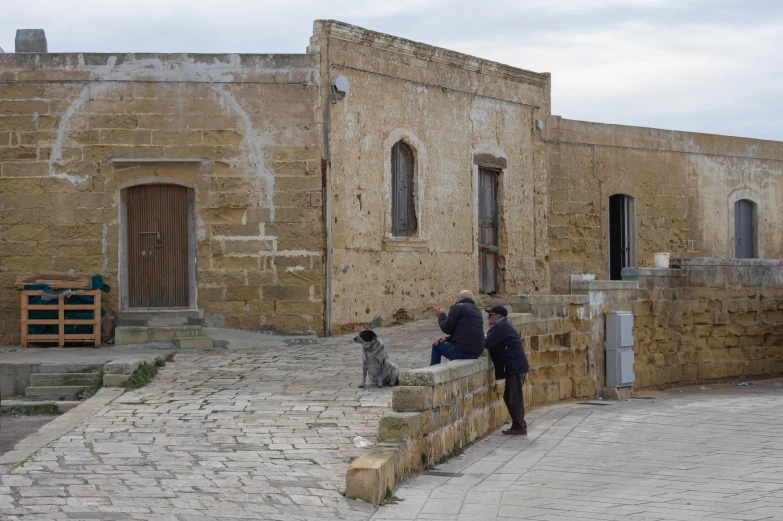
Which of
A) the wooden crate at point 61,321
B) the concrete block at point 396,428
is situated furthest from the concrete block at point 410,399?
the wooden crate at point 61,321

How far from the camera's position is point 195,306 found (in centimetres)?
1543

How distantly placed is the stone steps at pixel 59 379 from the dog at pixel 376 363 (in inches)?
138

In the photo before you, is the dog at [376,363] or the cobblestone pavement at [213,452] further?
the dog at [376,363]

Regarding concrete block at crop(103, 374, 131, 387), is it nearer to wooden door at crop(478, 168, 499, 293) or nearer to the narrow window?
the narrow window

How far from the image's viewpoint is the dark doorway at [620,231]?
2205 centimetres

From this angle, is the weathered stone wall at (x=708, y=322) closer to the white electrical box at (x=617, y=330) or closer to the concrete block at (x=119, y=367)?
the white electrical box at (x=617, y=330)

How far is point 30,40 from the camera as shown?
16000 millimetres

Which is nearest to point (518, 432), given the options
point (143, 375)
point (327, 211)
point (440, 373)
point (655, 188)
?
point (440, 373)

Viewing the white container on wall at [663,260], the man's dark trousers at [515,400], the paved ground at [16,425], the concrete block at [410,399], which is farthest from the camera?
the white container on wall at [663,260]

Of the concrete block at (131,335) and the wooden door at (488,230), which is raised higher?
the wooden door at (488,230)

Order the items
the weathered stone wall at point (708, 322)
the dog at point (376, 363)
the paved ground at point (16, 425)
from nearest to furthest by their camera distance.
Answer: the paved ground at point (16, 425), the dog at point (376, 363), the weathered stone wall at point (708, 322)

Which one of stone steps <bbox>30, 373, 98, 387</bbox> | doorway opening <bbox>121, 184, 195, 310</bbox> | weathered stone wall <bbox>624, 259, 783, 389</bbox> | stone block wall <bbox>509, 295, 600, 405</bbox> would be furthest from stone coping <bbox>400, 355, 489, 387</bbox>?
weathered stone wall <bbox>624, 259, 783, 389</bbox>

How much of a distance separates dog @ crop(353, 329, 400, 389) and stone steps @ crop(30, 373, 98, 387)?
3502 mm

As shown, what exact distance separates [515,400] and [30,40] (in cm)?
972
